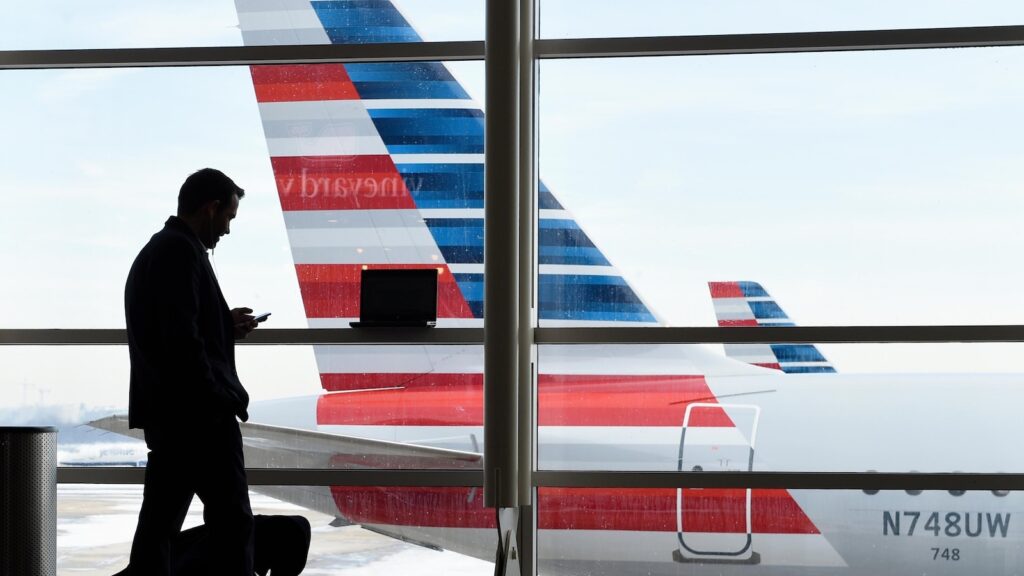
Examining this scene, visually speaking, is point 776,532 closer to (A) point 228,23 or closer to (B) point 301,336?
(B) point 301,336

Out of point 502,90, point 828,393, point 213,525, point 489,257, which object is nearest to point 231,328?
point 213,525

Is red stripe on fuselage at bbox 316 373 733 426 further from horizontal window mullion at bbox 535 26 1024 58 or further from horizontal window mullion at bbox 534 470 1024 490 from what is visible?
horizontal window mullion at bbox 535 26 1024 58

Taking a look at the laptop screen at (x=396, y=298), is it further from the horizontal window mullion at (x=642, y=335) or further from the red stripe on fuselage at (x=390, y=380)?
the red stripe on fuselage at (x=390, y=380)

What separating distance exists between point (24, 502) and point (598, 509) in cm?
207

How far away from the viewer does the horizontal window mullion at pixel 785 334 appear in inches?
157

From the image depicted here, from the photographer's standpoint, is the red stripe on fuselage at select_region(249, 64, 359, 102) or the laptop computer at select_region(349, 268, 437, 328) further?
the red stripe on fuselage at select_region(249, 64, 359, 102)

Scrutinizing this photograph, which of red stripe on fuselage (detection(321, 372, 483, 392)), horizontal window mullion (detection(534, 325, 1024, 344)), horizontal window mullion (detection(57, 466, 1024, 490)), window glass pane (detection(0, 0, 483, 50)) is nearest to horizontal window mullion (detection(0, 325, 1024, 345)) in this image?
horizontal window mullion (detection(534, 325, 1024, 344))

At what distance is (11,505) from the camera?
142 inches

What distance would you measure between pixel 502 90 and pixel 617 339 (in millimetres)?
1051

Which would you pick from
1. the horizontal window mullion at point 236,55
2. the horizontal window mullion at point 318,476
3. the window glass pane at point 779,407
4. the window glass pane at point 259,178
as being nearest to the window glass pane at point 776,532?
the window glass pane at point 779,407

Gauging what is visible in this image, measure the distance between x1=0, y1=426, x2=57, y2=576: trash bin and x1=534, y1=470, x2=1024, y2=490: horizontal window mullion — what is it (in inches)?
69.8

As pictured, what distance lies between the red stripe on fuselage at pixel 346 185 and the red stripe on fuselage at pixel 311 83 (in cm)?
25

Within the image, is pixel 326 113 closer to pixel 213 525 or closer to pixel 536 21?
pixel 536 21

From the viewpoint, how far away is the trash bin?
359 centimetres
